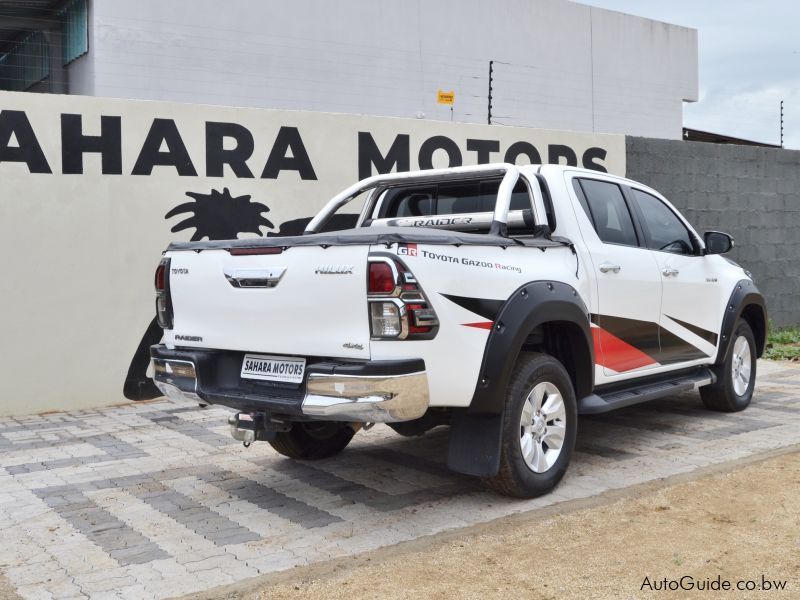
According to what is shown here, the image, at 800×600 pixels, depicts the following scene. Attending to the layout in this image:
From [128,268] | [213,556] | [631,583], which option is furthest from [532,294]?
[128,268]

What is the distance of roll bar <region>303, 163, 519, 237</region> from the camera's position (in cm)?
525

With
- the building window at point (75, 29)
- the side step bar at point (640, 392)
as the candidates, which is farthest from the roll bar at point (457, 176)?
the building window at point (75, 29)

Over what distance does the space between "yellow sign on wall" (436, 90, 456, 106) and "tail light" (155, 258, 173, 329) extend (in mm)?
15897

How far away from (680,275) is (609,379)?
4.22ft

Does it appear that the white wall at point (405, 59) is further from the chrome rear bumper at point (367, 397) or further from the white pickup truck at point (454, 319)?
the chrome rear bumper at point (367, 397)

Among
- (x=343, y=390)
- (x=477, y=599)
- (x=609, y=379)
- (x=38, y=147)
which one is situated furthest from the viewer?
(x=38, y=147)

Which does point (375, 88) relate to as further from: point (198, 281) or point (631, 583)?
point (631, 583)

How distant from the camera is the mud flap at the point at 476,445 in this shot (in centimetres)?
475

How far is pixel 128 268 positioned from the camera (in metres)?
8.34

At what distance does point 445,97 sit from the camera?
20.5 metres

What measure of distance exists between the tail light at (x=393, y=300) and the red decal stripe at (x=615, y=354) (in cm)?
172

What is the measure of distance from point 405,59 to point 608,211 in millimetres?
14810

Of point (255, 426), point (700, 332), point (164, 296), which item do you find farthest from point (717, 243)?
point (164, 296)

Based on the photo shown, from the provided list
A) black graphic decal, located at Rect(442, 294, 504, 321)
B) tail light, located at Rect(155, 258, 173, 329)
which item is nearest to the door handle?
black graphic decal, located at Rect(442, 294, 504, 321)
